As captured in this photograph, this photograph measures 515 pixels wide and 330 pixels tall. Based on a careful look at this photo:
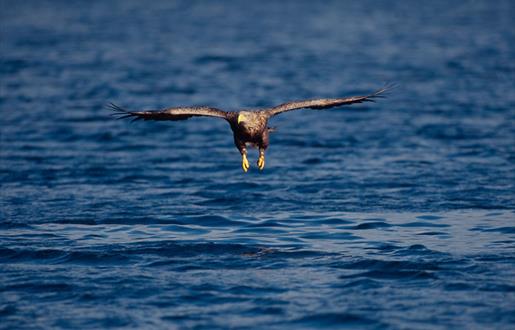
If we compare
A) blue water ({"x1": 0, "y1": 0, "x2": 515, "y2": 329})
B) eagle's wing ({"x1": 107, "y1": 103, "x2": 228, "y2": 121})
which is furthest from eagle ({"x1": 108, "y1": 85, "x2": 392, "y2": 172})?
blue water ({"x1": 0, "y1": 0, "x2": 515, "y2": 329})

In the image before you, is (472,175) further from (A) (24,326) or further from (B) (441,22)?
(B) (441,22)

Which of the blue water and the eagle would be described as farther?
the eagle

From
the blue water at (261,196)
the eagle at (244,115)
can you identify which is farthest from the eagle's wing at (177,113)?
the blue water at (261,196)

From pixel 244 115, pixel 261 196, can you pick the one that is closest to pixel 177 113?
pixel 244 115

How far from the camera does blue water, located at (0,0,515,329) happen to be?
37.2ft

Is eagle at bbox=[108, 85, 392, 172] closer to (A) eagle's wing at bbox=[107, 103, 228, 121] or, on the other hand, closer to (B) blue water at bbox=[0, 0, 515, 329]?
(A) eagle's wing at bbox=[107, 103, 228, 121]

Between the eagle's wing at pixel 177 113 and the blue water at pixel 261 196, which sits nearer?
the blue water at pixel 261 196

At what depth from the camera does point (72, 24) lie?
1860 inches

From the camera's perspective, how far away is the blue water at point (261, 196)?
11.3 meters

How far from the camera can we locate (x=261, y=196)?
1648 cm

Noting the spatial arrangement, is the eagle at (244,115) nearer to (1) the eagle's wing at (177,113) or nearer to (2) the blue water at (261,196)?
(1) the eagle's wing at (177,113)

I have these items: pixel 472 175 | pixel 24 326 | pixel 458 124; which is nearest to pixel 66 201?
pixel 24 326

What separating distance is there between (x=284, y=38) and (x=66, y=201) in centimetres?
2751

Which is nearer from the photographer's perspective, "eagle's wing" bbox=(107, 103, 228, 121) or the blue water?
the blue water
